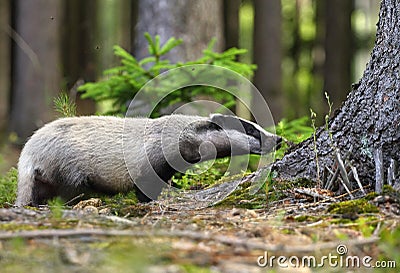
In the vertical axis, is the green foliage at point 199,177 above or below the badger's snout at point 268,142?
below

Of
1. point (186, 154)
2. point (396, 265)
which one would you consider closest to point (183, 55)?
point (186, 154)

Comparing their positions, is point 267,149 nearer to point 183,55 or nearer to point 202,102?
point 202,102

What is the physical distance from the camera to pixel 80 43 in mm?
18078

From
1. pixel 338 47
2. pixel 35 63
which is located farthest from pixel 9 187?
pixel 338 47

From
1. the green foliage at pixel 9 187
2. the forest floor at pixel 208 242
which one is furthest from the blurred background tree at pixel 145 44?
the forest floor at pixel 208 242

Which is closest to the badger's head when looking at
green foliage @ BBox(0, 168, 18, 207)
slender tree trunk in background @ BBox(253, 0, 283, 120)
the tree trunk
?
the tree trunk

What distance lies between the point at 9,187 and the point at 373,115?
4.01 m

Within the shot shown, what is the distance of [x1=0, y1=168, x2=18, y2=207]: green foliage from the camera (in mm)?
6173

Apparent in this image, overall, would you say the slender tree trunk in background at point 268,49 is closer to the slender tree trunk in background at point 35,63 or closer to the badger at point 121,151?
the slender tree trunk in background at point 35,63

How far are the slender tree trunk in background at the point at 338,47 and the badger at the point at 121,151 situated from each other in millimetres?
9052

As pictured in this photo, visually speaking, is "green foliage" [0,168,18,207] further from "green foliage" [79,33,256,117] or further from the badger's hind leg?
"green foliage" [79,33,256,117]

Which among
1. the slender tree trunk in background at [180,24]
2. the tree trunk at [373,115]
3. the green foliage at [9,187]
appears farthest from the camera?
the slender tree trunk in background at [180,24]

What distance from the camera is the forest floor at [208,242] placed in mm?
2754

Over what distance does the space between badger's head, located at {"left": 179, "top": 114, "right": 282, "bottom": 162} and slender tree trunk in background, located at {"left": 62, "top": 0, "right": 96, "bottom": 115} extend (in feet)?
35.9
